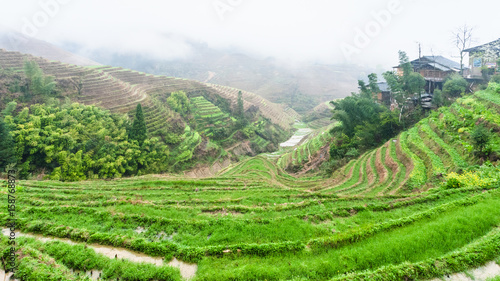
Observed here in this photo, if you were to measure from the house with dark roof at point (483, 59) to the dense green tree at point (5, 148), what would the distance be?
51.6 m

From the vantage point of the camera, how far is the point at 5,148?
1888cm

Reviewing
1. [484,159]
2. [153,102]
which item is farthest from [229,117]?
[484,159]

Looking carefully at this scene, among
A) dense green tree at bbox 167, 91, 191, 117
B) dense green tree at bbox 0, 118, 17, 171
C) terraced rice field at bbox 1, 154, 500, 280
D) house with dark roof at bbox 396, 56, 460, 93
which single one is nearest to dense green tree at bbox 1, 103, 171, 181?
dense green tree at bbox 0, 118, 17, 171

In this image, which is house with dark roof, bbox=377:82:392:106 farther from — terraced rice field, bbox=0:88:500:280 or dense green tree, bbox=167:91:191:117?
dense green tree, bbox=167:91:191:117

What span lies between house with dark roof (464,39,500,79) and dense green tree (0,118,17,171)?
51.6m

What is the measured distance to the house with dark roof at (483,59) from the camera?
26.5 metres

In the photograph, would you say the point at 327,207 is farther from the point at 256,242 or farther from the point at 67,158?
the point at 67,158

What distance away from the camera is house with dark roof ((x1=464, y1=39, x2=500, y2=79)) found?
26500 millimetres

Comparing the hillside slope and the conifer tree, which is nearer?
the conifer tree

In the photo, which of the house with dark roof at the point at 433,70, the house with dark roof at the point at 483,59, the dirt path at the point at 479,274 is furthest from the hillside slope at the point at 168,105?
the house with dark roof at the point at 483,59

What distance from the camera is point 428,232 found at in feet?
21.9

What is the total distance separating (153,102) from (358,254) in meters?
45.3

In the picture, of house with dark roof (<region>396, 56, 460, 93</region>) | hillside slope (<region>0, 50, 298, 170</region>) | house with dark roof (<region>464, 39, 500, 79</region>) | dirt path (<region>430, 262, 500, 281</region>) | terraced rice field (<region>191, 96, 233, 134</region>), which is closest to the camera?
dirt path (<region>430, 262, 500, 281</region>)

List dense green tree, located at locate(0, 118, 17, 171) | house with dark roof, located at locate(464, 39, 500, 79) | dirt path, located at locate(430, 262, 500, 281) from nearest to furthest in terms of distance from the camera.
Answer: dirt path, located at locate(430, 262, 500, 281) → dense green tree, located at locate(0, 118, 17, 171) → house with dark roof, located at locate(464, 39, 500, 79)
